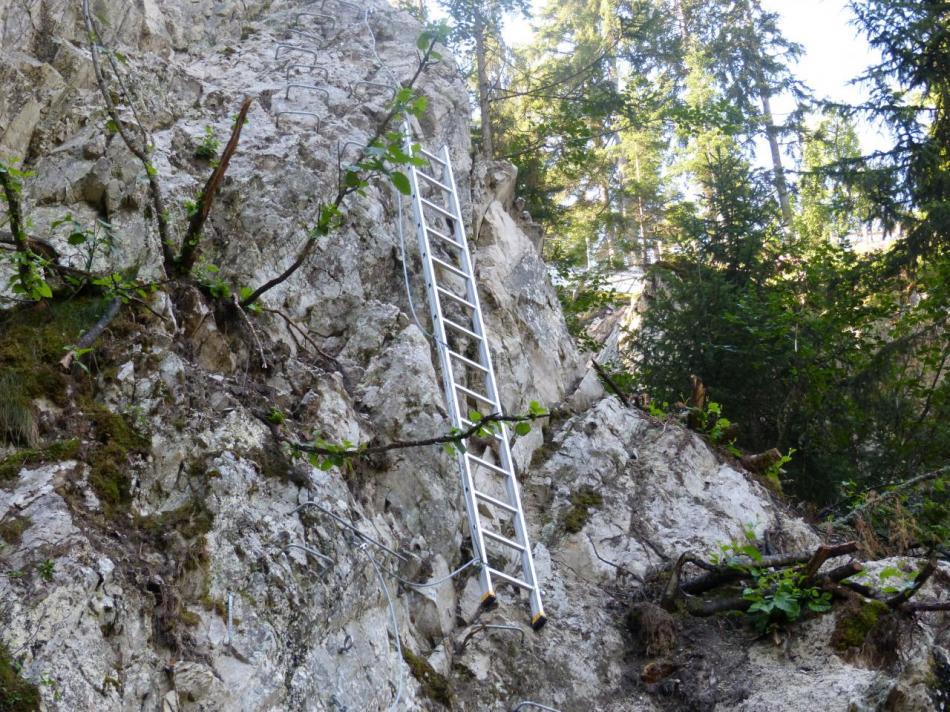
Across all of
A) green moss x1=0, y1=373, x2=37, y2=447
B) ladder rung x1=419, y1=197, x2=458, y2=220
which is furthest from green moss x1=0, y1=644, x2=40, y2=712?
ladder rung x1=419, y1=197, x2=458, y2=220

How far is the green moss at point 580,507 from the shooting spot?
6.96m

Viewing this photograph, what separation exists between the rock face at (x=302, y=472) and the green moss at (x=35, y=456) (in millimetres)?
29

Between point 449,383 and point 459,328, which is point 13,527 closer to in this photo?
point 449,383

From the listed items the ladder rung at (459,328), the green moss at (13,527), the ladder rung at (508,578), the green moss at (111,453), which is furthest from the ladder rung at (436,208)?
the green moss at (13,527)

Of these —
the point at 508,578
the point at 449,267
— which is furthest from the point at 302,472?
the point at 449,267

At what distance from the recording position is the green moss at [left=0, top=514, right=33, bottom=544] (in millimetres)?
3889

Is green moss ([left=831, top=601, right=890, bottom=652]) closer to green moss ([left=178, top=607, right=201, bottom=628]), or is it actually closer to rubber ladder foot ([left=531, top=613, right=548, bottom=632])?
rubber ladder foot ([left=531, top=613, right=548, bottom=632])

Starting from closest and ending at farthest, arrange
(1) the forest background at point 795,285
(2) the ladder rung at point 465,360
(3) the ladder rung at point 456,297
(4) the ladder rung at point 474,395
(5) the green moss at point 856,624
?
(5) the green moss at point 856,624
(4) the ladder rung at point 474,395
(2) the ladder rung at point 465,360
(3) the ladder rung at point 456,297
(1) the forest background at point 795,285

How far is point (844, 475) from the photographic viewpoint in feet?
31.3

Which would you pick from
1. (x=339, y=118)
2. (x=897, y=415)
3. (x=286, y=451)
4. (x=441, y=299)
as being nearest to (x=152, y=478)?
(x=286, y=451)

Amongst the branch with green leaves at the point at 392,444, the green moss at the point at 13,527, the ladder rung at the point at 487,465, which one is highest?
the branch with green leaves at the point at 392,444

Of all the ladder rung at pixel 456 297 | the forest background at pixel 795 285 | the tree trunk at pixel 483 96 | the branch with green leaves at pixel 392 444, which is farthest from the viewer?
the tree trunk at pixel 483 96

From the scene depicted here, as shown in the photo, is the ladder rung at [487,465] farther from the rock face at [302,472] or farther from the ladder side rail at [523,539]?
the rock face at [302,472]

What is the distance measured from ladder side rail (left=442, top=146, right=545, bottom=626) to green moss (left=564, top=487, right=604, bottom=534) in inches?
17.8
